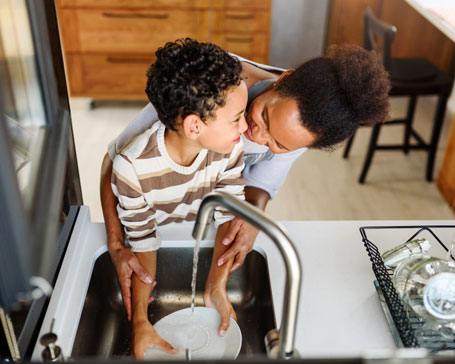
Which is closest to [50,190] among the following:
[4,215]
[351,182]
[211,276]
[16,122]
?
[16,122]

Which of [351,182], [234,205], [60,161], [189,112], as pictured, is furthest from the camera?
[351,182]

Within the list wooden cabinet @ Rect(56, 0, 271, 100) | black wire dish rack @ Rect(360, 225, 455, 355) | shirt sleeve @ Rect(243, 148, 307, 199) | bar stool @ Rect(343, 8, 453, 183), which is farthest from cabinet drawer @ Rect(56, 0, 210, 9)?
black wire dish rack @ Rect(360, 225, 455, 355)

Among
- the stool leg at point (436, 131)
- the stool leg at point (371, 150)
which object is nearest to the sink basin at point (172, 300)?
the stool leg at point (371, 150)

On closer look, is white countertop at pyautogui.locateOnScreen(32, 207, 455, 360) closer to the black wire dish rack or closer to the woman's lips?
the black wire dish rack

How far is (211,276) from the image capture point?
1.20 meters

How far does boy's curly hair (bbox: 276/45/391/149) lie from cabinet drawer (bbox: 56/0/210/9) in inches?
88.0

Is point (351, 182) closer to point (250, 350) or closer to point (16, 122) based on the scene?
point (250, 350)

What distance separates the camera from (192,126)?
1.12 metres

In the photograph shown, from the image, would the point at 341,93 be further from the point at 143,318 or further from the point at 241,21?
the point at 241,21

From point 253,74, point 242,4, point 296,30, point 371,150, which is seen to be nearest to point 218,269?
point 253,74

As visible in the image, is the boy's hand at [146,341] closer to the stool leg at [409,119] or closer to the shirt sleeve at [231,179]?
the shirt sleeve at [231,179]

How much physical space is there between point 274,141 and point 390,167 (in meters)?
1.97

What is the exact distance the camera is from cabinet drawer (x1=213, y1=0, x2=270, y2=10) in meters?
3.21

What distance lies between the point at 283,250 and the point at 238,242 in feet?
1.73
